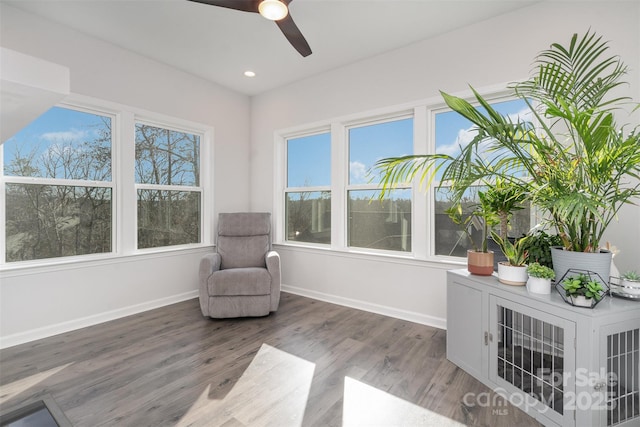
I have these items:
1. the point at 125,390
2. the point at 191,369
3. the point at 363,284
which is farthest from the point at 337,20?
the point at 125,390

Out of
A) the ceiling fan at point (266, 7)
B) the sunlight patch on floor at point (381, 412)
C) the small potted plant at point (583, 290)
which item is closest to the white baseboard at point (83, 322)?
the sunlight patch on floor at point (381, 412)

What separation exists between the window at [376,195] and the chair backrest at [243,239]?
1.08 metres

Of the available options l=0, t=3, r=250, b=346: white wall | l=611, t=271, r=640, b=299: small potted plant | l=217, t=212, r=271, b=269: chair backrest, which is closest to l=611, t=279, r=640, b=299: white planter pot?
l=611, t=271, r=640, b=299: small potted plant

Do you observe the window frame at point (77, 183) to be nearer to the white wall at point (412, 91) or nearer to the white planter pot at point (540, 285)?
the white wall at point (412, 91)

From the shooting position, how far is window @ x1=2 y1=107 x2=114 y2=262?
2.52 metres

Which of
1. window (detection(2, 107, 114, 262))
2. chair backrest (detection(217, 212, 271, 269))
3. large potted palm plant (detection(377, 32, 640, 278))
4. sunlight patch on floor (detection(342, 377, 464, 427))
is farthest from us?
chair backrest (detection(217, 212, 271, 269))

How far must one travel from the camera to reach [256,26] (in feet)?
8.71

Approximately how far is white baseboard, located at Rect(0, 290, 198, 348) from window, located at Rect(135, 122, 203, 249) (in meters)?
0.66

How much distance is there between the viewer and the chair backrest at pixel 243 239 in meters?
3.53

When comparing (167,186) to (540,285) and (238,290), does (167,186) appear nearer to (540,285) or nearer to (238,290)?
(238,290)

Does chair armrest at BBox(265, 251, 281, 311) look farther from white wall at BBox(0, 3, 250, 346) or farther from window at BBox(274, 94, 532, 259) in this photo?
white wall at BBox(0, 3, 250, 346)

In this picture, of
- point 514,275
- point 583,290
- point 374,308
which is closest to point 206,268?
point 374,308

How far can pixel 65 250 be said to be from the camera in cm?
278

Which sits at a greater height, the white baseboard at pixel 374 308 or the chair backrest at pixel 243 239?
the chair backrest at pixel 243 239
